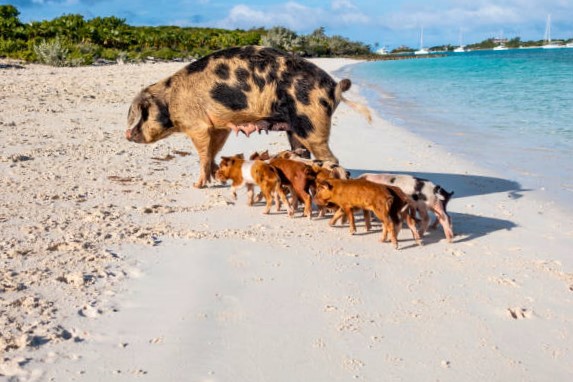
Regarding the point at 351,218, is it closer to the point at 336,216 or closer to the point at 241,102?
the point at 336,216

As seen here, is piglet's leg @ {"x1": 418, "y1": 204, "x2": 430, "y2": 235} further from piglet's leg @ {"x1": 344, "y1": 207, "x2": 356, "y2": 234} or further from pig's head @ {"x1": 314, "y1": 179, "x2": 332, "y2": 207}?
pig's head @ {"x1": 314, "y1": 179, "x2": 332, "y2": 207}

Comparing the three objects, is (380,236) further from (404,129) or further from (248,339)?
(404,129)

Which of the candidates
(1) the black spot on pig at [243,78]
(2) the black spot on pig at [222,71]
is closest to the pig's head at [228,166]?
(1) the black spot on pig at [243,78]

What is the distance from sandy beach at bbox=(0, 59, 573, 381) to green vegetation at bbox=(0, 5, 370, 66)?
72.9 feet

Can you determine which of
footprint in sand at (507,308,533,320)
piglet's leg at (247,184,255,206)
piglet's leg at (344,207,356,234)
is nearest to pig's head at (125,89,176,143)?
piglet's leg at (247,184,255,206)

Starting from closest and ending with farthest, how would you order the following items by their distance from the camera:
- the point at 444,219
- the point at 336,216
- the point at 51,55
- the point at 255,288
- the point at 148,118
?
the point at 255,288
the point at 444,219
the point at 336,216
the point at 148,118
the point at 51,55

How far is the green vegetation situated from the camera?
2953 centimetres

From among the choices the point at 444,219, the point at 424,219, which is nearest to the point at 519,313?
the point at 444,219

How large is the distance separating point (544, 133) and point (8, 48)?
86.3 ft

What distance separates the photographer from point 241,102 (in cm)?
837

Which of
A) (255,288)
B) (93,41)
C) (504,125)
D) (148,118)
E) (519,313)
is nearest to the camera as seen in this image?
(519,313)

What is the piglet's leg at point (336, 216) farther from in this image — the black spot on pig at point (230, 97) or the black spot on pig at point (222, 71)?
the black spot on pig at point (222, 71)

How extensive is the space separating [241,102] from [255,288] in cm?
384

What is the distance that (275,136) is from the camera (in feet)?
43.6
